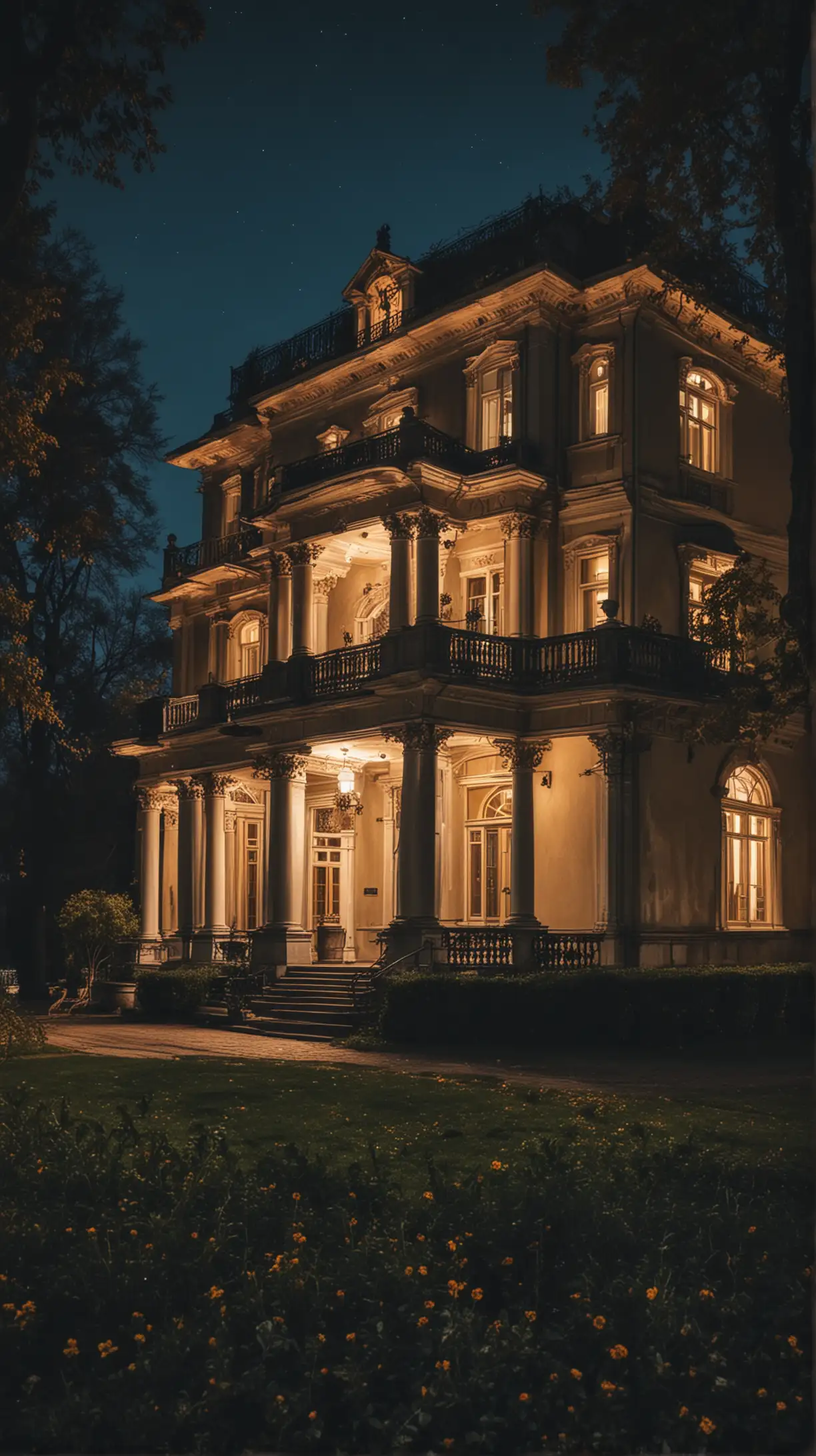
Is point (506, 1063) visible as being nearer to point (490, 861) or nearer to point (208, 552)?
point (490, 861)

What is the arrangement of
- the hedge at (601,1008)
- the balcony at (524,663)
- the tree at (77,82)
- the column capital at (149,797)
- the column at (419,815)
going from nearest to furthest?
the tree at (77,82) < the hedge at (601,1008) < the column at (419,815) < the balcony at (524,663) < the column capital at (149,797)

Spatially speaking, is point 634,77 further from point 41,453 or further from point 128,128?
point 41,453

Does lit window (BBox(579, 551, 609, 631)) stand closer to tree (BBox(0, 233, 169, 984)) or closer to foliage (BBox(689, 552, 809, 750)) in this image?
tree (BBox(0, 233, 169, 984))

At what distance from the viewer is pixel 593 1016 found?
64.2 feet

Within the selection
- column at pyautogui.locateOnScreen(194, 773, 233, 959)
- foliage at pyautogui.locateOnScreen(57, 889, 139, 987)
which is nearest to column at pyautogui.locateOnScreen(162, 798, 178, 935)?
foliage at pyautogui.locateOnScreen(57, 889, 139, 987)

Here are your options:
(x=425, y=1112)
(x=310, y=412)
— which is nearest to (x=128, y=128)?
(x=425, y=1112)

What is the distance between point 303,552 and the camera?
98.3 ft

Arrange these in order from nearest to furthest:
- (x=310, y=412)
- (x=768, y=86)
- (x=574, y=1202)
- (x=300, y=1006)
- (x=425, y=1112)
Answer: (x=574, y=1202) < (x=768, y=86) < (x=425, y=1112) < (x=300, y=1006) < (x=310, y=412)

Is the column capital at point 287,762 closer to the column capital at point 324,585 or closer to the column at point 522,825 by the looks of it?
the column capital at point 324,585

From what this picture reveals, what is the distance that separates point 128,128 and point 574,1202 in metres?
8.64

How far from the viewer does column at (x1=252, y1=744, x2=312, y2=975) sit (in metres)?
28.6

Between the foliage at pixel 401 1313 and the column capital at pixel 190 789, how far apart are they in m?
26.3

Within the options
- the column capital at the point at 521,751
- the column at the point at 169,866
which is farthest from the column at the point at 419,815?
the column at the point at 169,866

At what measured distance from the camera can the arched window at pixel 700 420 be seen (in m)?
28.8
